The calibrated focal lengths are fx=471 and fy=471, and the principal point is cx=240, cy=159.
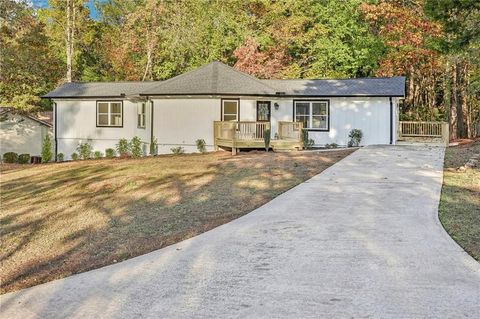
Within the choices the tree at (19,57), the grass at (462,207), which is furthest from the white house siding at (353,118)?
the tree at (19,57)

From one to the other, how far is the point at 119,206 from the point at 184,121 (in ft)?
41.3

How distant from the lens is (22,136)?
29438 mm

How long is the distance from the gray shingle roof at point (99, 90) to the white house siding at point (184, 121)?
112 inches

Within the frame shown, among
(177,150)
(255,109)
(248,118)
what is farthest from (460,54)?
(177,150)

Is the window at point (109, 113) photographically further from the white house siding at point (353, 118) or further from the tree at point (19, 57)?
the white house siding at point (353, 118)

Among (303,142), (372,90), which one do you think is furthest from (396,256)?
(372,90)

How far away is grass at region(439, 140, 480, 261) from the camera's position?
6.64 meters

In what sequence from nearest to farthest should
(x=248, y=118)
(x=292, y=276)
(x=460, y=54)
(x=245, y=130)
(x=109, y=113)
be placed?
(x=292, y=276)
(x=245, y=130)
(x=248, y=118)
(x=460, y=54)
(x=109, y=113)

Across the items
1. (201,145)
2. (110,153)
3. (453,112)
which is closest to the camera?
(201,145)

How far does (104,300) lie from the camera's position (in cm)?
488

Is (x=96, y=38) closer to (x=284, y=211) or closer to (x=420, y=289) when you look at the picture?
(x=284, y=211)

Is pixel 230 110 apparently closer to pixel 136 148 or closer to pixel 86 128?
pixel 136 148

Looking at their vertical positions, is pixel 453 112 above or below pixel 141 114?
above

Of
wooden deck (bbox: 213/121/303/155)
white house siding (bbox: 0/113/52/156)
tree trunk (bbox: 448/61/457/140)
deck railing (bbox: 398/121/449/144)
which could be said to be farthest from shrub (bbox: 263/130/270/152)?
tree trunk (bbox: 448/61/457/140)
